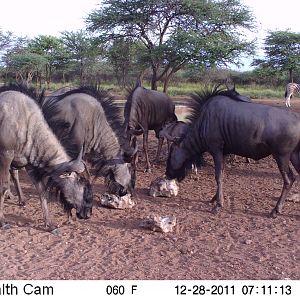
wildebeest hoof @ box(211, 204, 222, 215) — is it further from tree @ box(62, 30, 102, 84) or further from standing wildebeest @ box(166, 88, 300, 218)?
tree @ box(62, 30, 102, 84)

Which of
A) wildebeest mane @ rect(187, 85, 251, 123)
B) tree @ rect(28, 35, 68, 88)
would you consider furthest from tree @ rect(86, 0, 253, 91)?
tree @ rect(28, 35, 68, 88)

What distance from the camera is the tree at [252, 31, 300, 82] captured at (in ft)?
115

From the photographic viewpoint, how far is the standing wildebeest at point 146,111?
9.34 metres

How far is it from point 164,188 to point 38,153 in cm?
240

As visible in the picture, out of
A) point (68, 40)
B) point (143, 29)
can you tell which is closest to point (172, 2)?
point (143, 29)

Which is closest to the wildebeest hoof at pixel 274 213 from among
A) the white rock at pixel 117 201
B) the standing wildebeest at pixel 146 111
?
the white rock at pixel 117 201

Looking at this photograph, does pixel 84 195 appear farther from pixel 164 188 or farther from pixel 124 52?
pixel 124 52

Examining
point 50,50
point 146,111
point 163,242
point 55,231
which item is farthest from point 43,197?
A: point 50,50

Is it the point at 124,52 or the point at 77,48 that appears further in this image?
the point at 77,48

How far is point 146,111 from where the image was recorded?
980cm

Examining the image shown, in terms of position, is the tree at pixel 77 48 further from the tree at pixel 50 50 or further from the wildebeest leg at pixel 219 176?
the wildebeest leg at pixel 219 176

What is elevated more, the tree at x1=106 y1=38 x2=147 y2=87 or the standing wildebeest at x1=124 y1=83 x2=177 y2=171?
the tree at x1=106 y1=38 x2=147 y2=87

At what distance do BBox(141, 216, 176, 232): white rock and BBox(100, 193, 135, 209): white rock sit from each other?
964 mm

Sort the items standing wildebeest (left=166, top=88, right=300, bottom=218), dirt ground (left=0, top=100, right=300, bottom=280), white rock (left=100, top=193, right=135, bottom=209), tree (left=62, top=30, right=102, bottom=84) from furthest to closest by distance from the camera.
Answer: tree (left=62, top=30, right=102, bottom=84) < white rock (left=100, top=193, right=135, bottom=209) < standing wildebeest (left=166, top=88, right=300, bottom=218) < dirt ground (left=0, top=100, right=300, bottom=280)
